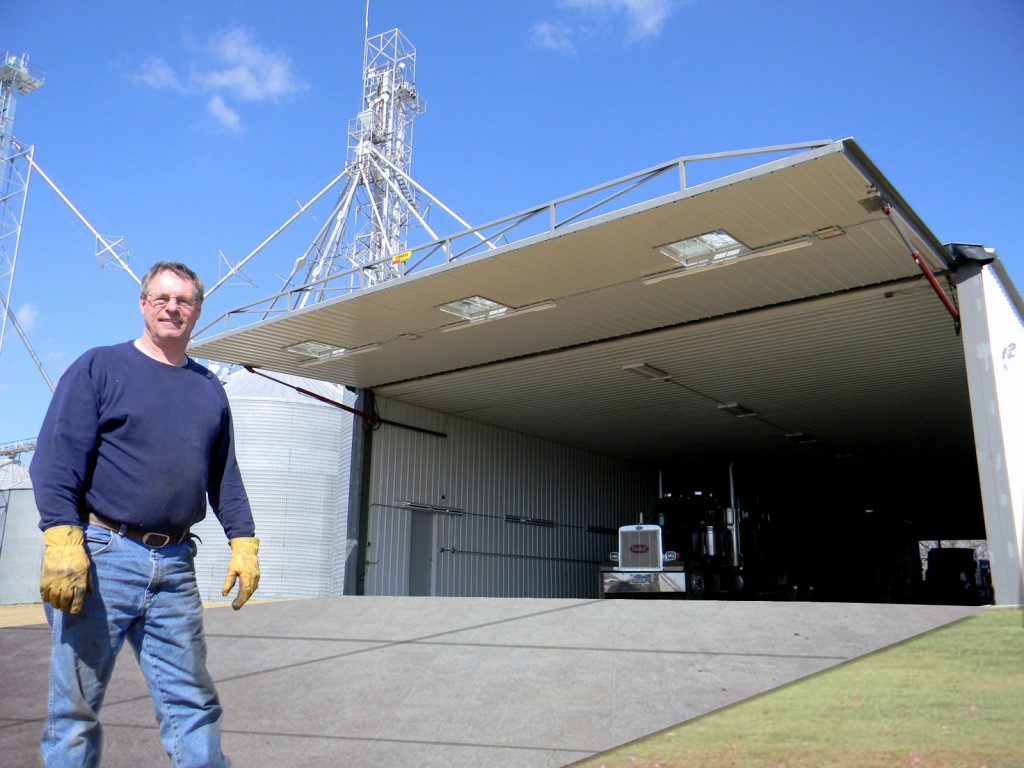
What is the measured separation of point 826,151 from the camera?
8.62 m

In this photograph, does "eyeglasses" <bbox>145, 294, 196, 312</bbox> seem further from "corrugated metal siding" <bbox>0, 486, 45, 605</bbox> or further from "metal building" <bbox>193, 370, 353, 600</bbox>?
"corrugated metal siding" <bbox>0, 486, 45, 605</bbox>

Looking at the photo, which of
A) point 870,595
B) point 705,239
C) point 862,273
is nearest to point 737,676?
point 705,239

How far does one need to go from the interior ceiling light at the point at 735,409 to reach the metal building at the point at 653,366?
83 mm

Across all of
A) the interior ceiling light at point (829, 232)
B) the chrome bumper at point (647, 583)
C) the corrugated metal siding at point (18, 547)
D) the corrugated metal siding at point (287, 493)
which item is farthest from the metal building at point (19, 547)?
the interior ceiling light at point (829, 232)

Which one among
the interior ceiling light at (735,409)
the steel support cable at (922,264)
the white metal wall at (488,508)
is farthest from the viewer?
the interior ceiling light at (735,409)

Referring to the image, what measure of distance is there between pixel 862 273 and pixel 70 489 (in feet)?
36.4

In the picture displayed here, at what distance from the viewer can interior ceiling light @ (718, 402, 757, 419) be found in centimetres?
1950

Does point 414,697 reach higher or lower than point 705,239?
lower

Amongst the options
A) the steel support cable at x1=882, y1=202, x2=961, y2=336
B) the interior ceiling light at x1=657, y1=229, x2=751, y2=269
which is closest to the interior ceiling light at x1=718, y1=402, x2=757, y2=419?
the steel support cable at x1=882, y1=202, x2=961, y2=336

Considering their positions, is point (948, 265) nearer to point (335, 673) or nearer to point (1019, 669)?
point (1019, 669)

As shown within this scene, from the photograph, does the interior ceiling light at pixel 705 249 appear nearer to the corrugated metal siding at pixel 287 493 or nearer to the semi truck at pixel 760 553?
the semi truck at pixel 760 553

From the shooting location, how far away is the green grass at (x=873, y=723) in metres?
4.07

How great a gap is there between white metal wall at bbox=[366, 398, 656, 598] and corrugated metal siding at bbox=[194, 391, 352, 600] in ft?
5.44

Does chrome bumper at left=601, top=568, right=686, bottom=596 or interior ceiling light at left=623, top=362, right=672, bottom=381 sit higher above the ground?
interior ceiling light at left=623, top=362, right=672, bottom=381
